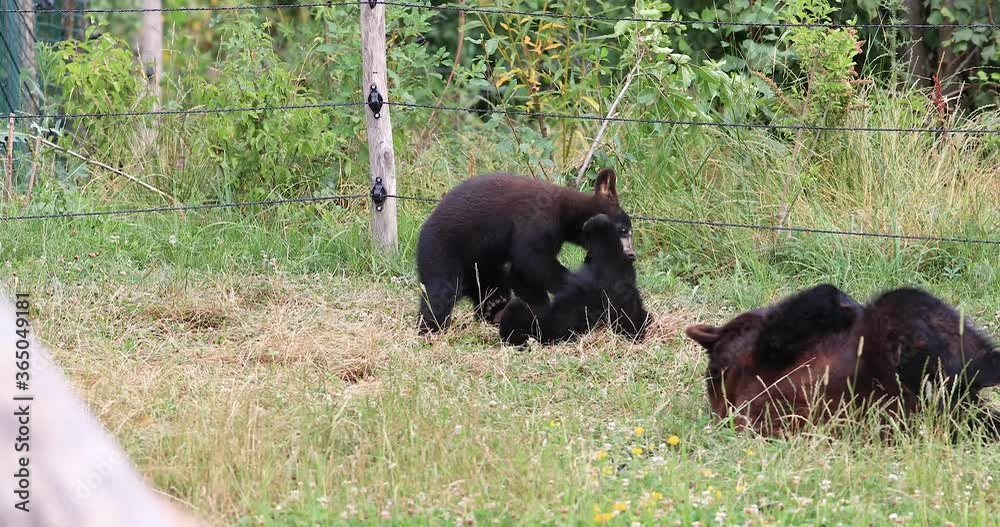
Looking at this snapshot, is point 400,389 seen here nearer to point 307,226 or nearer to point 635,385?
point 635,385

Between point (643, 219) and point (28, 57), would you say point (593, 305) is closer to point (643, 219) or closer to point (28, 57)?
point (643, 219)

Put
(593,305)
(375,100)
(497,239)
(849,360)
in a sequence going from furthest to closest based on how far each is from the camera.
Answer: (375,100)
(497,239)
(593,305)
(849,360)

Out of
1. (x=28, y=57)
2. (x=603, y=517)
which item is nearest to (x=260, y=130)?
(x=28, y=57)

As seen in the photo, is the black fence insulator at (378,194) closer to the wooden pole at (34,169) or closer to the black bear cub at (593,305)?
the black bear cub at (593,305)

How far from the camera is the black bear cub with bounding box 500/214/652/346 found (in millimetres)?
5754

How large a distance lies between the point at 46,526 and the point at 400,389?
2.71m

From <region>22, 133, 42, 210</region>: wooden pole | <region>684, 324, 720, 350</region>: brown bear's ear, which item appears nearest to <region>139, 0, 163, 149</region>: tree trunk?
<region>22, 133, 42, 210</region>: wooden pole

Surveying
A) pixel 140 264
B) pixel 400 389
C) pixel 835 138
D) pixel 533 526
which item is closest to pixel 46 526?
pixel 533 526

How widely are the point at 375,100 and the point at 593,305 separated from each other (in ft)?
6.80

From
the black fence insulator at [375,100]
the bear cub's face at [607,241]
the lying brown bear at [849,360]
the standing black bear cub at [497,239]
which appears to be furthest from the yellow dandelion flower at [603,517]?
the black fence insulator at [375,100]

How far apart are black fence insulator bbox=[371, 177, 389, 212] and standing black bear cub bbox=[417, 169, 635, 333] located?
1093mm

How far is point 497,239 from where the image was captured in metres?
5.97

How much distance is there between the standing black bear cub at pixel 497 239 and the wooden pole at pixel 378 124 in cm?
113

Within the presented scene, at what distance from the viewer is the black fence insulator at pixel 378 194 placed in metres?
7.11
